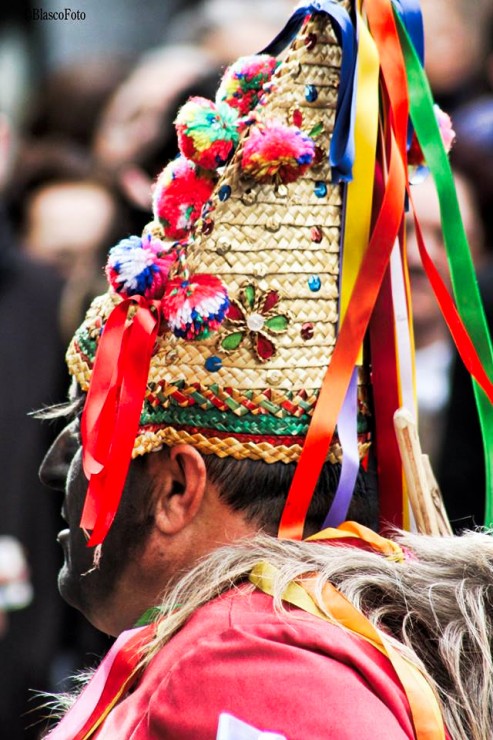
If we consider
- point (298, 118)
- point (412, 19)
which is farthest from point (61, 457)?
point (412, 19)

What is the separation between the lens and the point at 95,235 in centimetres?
474

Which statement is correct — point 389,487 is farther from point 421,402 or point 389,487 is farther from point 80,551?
point 421,402

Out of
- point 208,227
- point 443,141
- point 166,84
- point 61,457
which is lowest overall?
point 61,457

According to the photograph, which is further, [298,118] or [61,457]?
[61,457]

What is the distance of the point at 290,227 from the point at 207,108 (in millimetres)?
275

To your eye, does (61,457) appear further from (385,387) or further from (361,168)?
(361,168)

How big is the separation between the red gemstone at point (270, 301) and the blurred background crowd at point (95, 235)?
1.97 m

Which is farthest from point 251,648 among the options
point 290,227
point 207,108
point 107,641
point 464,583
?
point 107,641

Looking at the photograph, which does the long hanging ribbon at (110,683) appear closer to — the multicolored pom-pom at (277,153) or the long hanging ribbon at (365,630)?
the long hanging ribbon at (365,630)

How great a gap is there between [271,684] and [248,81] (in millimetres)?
1084

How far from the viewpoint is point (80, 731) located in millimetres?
2033

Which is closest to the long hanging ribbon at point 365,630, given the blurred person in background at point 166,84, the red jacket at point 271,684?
the red jacket at point 271,684

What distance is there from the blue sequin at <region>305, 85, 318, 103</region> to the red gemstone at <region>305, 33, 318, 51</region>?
0.06 metres

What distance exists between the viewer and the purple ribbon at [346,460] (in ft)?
6.77
